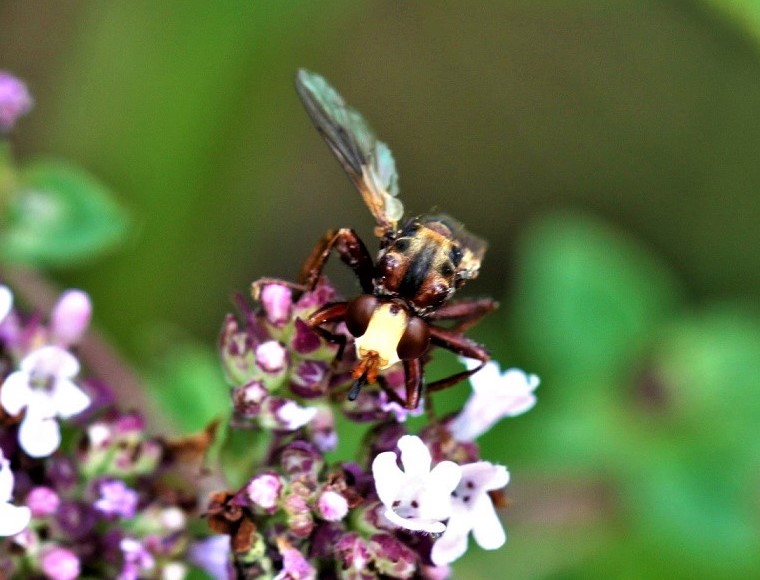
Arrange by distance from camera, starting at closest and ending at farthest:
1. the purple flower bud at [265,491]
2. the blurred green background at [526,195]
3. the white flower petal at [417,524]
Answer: the white flower petal at [417,524] → the purple flower bud at [265,491] → the blurred green background at [526,195]

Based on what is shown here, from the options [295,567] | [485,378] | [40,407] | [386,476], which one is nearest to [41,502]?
[40,407]

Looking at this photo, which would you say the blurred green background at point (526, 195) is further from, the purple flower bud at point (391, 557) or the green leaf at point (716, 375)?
the purple flower bud at point (391, 557)

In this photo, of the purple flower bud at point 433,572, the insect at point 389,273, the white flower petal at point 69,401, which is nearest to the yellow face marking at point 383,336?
the insect at point 389,273

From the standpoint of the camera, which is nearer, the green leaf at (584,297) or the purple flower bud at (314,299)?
the purple flower bud at (314,299)

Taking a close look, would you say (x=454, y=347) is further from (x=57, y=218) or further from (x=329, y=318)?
(x=57, y=218)

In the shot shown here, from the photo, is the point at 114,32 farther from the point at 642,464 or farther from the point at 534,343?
the point at 642,464
